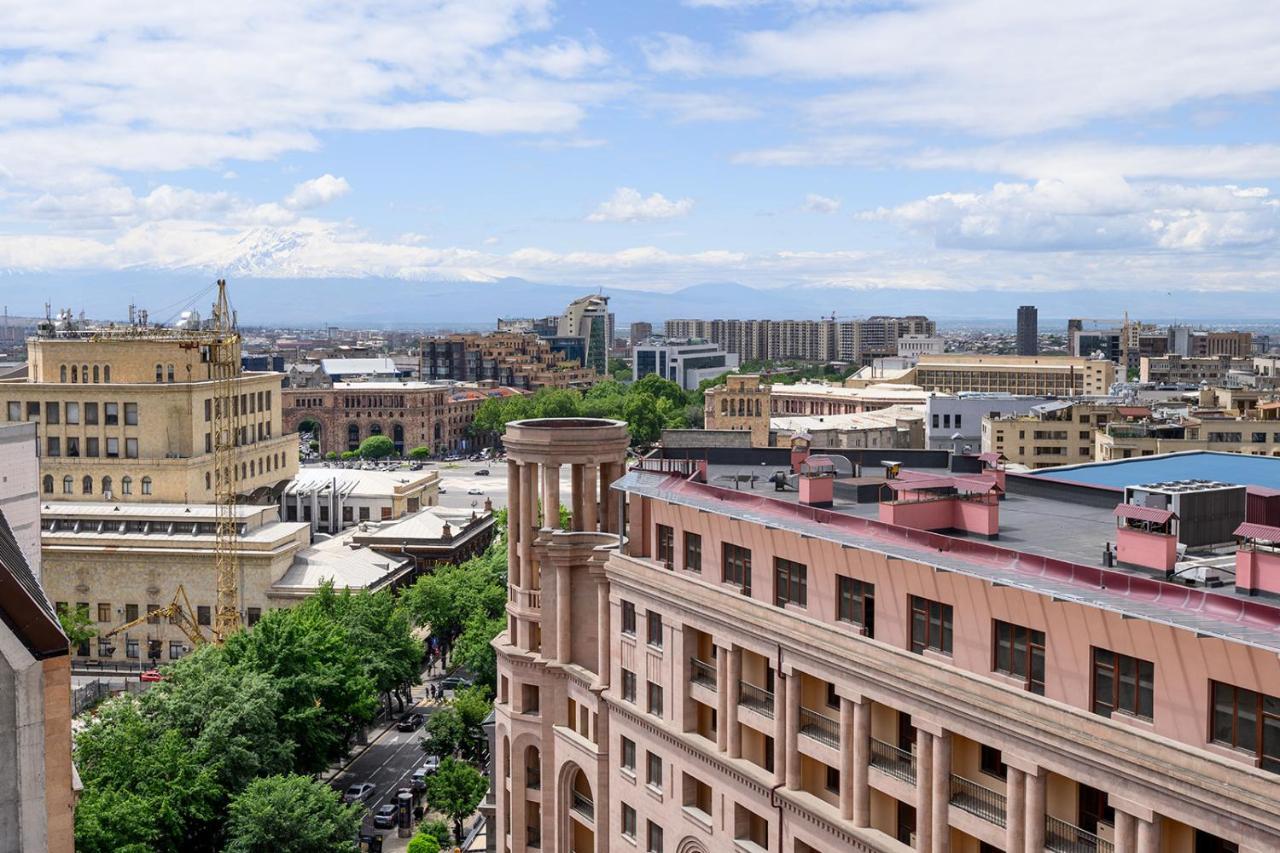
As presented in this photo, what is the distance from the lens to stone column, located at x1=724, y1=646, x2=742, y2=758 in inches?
1529

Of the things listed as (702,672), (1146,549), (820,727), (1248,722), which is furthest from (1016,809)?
(702,672)

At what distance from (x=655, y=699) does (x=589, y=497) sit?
946 cm

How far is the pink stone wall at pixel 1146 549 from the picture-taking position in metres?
29.1

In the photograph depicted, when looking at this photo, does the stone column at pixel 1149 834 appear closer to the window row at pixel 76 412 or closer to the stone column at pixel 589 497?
the stone column at pixel 589 497

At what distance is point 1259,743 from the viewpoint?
2412 cm

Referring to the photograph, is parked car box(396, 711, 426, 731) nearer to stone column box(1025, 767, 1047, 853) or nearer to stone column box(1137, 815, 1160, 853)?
stone column box(1025, 767, 1047, 853)

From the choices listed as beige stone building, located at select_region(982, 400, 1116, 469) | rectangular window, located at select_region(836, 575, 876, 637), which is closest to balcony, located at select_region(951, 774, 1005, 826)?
rectangular window, located at select_region(836, 575, 876, 637)

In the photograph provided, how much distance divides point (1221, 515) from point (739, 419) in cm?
12922

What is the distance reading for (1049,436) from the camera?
415ft

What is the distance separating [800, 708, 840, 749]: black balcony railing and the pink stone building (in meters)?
0.07

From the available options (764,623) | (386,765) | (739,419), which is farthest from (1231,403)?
(764,623)

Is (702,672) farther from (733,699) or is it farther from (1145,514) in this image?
(1145,514)

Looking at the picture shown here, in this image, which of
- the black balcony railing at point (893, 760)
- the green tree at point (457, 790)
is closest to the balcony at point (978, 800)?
the black balcony railing at point (893, 760)

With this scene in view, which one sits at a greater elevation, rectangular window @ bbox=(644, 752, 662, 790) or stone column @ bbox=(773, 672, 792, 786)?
stone column @ bbox=(773, 672, 792, 786)
